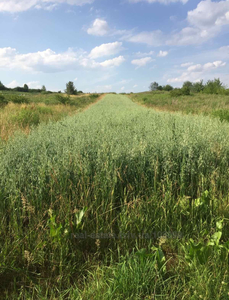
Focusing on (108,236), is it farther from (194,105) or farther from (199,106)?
(194,105)

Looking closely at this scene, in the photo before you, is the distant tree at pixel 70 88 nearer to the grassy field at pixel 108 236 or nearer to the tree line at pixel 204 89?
the tree line at pixel 204 89

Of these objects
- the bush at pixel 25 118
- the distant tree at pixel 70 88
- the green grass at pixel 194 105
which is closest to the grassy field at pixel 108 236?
the bush at pixel 25 118

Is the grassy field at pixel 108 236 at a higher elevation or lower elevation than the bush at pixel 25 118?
lower

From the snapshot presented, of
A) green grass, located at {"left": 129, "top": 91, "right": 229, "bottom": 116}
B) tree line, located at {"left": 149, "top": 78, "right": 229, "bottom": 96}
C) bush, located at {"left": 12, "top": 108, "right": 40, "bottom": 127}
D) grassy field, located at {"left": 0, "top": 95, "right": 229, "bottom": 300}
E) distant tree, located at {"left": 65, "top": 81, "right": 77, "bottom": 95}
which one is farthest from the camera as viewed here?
distant tree, located at {"left": 65, "top": 81, "right": 77, "bottom": 95}

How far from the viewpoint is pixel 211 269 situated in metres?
1.58

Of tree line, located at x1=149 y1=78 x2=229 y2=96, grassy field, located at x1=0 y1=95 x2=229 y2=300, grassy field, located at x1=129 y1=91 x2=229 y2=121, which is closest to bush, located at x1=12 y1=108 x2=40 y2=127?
grassy field, located at x1=0 y1=95 x2=229 y2=300

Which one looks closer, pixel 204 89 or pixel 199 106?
pixel 199 106

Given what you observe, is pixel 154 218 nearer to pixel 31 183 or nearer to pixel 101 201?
pixel 101 201

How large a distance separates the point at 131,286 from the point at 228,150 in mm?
2655

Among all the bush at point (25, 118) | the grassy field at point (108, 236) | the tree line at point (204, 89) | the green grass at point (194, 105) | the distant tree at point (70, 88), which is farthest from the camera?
the distant tree at point (70, 88)

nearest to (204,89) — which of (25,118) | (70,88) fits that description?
(70,88)

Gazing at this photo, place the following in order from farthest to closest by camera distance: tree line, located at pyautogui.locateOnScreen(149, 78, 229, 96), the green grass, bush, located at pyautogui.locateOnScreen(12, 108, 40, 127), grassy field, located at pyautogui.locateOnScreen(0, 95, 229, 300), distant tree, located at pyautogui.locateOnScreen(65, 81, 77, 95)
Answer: distant tree, located at pyautogui.locateOnScreen(65, 81, 77, 95) → tree line, located at pyautogui.locateOnScreen(149, 78, 229, 96) → the green grass → bush, located at pyautogui.locateOnScreen(12, 108, 40, 127) → grassy field, located at pyautogui.locateOnScreen(0, 95, 229, 300)

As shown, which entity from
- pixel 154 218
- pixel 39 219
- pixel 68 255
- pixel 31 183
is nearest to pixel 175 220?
pixel 154 218

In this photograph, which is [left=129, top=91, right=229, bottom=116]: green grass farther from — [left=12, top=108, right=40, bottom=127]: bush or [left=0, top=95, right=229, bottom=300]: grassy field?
[left=0, top=95, right=229, bottom=300]: grassy field
